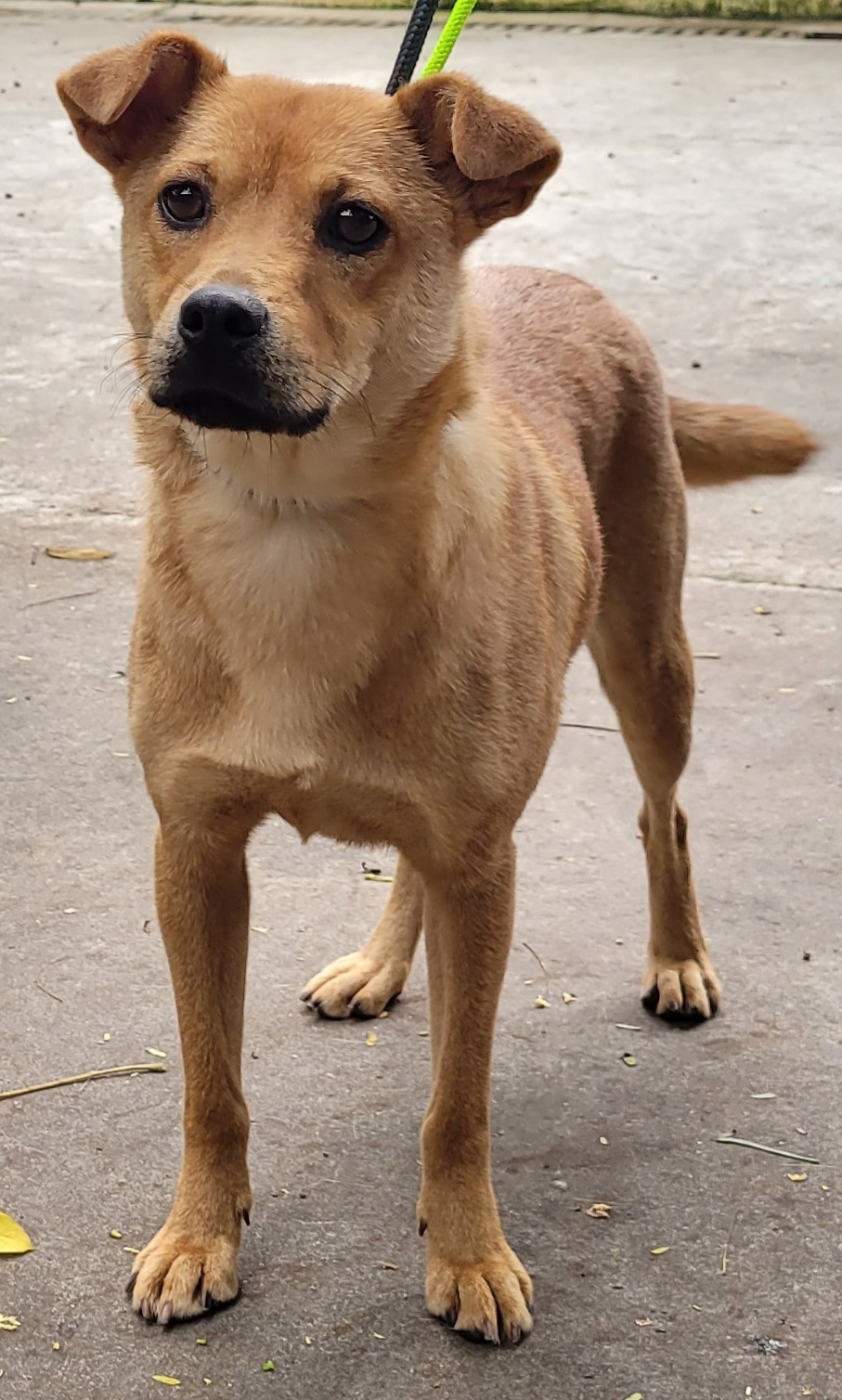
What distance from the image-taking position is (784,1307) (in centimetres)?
250

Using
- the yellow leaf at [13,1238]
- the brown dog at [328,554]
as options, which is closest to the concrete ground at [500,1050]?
the yellow leaf at [13,1238]

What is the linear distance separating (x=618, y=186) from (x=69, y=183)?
2.83m

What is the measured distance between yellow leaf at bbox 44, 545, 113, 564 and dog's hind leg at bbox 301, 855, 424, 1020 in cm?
207

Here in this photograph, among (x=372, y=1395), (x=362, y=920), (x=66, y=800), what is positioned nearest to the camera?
(x=372, y=1395)

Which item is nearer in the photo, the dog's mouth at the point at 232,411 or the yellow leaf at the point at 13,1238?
the dog's mouth at the point at 232,411

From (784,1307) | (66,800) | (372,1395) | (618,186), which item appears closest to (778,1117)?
(784,1307)

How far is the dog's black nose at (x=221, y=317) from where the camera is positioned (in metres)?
1.94

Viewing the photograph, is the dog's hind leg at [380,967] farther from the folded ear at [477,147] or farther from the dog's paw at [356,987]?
the folded ear at [477,147]

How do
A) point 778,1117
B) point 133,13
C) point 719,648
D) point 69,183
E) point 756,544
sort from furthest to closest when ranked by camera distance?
point 133,13, point 69,183, point 756,544, point 719,648, point 778,1117

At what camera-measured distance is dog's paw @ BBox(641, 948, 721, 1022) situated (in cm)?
316

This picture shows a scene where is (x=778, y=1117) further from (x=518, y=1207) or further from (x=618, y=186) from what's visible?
(x=618, y=186)

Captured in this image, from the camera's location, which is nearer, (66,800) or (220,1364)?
(220,1364)

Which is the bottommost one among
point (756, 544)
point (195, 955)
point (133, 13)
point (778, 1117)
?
point (133, 13)

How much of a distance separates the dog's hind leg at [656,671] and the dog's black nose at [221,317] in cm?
127
